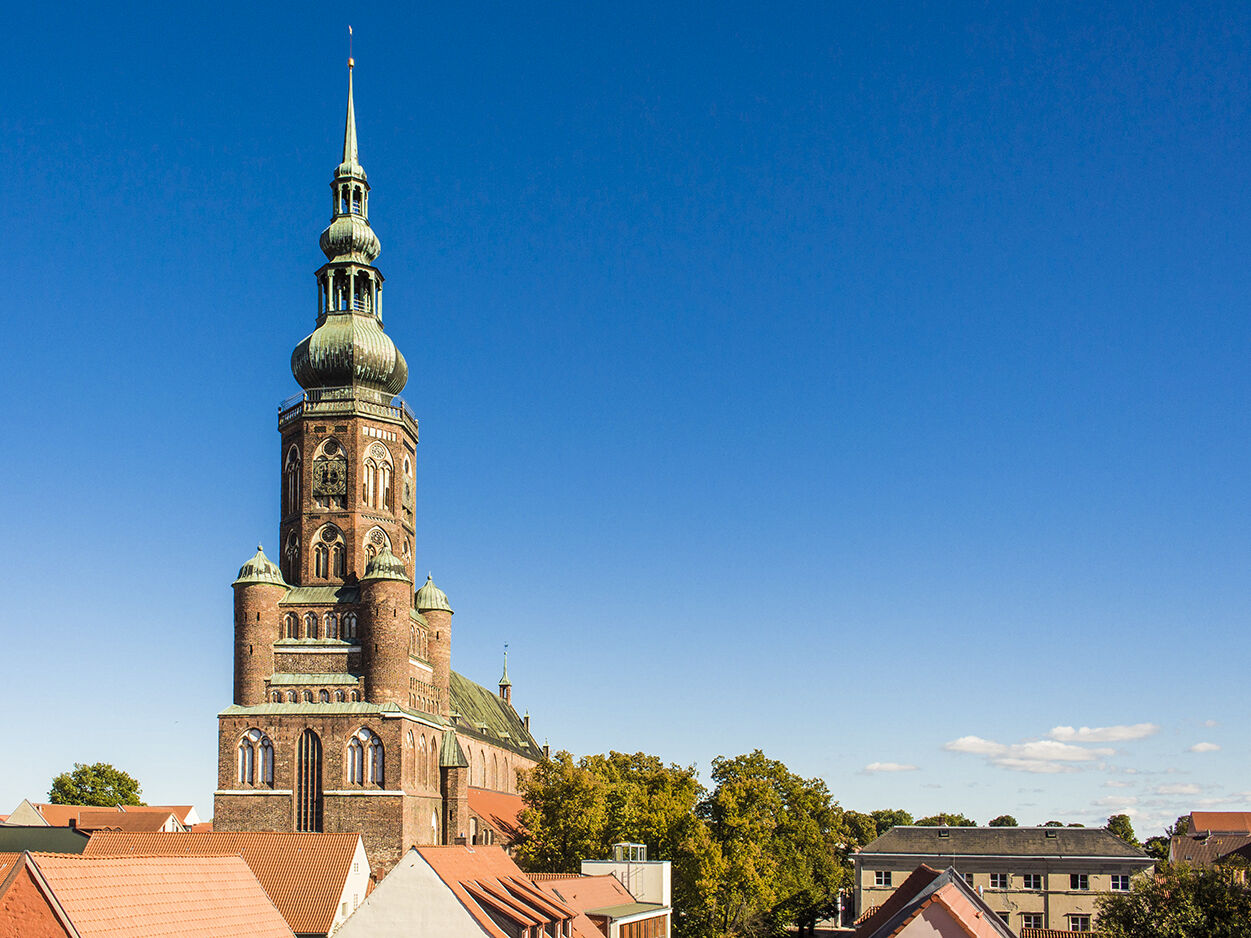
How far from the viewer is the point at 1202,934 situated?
37.1 metres

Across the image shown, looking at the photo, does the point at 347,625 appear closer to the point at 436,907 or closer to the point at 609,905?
the point at 609,905

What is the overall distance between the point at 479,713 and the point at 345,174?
45.2 m

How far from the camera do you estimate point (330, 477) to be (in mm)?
71625

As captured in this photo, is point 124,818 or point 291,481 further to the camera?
point 124,818

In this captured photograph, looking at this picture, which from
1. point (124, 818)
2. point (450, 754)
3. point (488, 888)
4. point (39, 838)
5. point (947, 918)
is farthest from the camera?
point (124, 818)

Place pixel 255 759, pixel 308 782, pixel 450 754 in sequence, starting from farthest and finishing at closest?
pixel 450 754 → pixel 255 759 → pixel 308 782

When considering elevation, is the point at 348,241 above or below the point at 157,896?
above

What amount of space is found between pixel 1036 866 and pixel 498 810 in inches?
1346

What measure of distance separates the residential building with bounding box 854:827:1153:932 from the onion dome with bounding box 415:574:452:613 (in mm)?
28851

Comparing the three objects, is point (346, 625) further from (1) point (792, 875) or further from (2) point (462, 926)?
(2) point (462, 926)

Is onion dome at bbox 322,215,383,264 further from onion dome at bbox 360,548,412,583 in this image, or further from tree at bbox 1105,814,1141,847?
tree at bbox 1105,814,1141,847

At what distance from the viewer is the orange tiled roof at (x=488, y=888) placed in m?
36.5

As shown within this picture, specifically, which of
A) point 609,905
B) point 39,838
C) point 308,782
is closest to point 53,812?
point 39,838

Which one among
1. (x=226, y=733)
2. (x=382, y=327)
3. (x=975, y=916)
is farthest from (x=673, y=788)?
(x=975, y=916)
